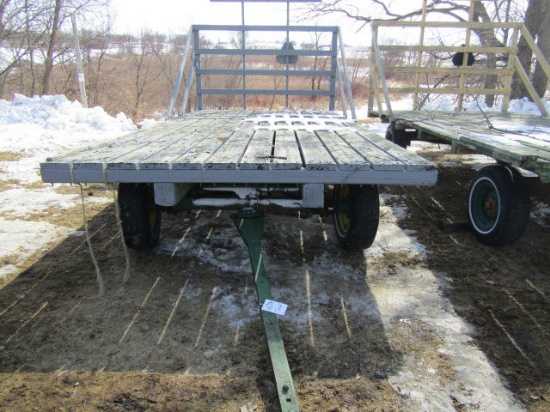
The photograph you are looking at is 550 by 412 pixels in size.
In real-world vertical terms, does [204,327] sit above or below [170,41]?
below

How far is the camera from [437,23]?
8203 millimetres

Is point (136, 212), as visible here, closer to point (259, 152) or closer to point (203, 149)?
point (203, 149)

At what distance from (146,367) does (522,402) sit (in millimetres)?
2004

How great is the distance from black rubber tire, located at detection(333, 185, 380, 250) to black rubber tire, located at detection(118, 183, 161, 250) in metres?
1.64

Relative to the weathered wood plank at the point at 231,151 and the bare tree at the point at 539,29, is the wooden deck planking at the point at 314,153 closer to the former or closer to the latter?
the weathered wood plank at the point at 231,151

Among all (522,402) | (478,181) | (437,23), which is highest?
(437,23)

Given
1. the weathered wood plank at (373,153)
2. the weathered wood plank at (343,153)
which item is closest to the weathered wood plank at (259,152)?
the weathered wood plank at (343,153)

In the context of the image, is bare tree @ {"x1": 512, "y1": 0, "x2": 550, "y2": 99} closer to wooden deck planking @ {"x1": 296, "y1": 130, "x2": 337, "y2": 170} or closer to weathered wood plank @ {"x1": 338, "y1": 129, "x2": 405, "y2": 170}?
weathered wood plank @ {"x1": 338, "y1": 129, "x2": 405, "y2": 170}

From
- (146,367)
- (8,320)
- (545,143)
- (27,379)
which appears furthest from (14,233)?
(545,143)

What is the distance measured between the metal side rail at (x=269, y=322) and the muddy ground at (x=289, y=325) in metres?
0.09

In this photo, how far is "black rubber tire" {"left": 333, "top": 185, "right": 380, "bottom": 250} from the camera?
136 inches

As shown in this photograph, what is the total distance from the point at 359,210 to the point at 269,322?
1.29m

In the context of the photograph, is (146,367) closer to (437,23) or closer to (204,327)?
(204,327)

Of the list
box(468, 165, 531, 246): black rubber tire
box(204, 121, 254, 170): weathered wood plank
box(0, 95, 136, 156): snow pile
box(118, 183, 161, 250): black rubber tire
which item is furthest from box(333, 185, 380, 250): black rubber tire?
box(0, 95, 136, 156): snow pile
